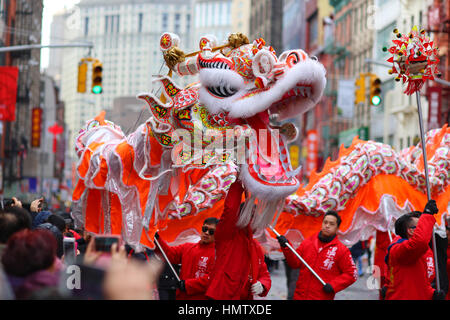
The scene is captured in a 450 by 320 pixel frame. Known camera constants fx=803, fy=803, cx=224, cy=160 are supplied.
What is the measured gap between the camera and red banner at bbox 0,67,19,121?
860 inches

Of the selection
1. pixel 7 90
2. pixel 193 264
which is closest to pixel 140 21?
pixel 7 90

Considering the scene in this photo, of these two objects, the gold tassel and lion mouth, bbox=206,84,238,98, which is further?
the gold tassel

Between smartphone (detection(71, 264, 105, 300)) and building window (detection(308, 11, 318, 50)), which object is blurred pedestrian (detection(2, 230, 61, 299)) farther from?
building window (detection(308, 11, 318, 50))

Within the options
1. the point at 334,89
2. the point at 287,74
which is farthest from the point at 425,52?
the point at 334,89

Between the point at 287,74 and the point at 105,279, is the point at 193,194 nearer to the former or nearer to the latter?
the point at 287,74

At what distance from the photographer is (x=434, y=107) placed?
2622 centimetres

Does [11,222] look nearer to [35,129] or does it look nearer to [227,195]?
[227,195]

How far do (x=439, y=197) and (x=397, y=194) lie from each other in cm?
62

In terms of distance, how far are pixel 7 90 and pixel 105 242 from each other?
1950cm

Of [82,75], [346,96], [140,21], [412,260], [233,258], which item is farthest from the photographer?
[140,21]

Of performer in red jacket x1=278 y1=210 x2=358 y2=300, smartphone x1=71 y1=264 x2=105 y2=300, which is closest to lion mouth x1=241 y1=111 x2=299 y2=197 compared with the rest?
performer in red jacket x1=278 y1=210 x2=358 y2=300

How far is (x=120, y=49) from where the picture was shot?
109m

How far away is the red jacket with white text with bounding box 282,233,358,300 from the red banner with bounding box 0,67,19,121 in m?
15.9
